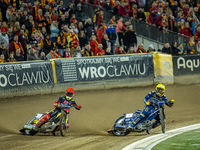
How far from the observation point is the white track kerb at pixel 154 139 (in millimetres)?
11754

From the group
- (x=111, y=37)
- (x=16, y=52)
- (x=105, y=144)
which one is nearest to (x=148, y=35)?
(x=111, y=37)

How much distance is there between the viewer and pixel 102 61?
21047 millimetres

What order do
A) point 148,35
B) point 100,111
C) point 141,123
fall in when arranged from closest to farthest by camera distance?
1. point 141,123
2. point 100,111
3. point 148,35

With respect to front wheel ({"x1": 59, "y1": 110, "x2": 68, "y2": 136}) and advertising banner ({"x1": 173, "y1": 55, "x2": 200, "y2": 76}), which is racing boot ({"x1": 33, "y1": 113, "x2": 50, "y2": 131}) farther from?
advertising banner ({"x1": 173, "y1": 55, "x2": 200, "y2": 76})

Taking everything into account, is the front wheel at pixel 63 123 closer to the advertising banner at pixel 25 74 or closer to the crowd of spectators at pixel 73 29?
the advertising banner at pixel 25 74

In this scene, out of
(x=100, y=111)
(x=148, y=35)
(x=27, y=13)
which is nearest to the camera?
(x=100, y=111)

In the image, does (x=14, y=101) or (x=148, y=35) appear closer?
(x=14, y=101)

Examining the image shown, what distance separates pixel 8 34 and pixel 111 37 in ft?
17.6

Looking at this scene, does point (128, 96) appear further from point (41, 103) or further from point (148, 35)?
point (148, 35)

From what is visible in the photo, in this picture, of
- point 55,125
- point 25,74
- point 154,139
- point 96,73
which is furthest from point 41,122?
point 96,73

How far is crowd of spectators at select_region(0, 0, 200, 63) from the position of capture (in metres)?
20.9

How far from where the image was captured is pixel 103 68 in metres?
21.1

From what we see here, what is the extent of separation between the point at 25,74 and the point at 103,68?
149 inches

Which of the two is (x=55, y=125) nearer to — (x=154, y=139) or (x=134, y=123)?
(x=134, y=123)
